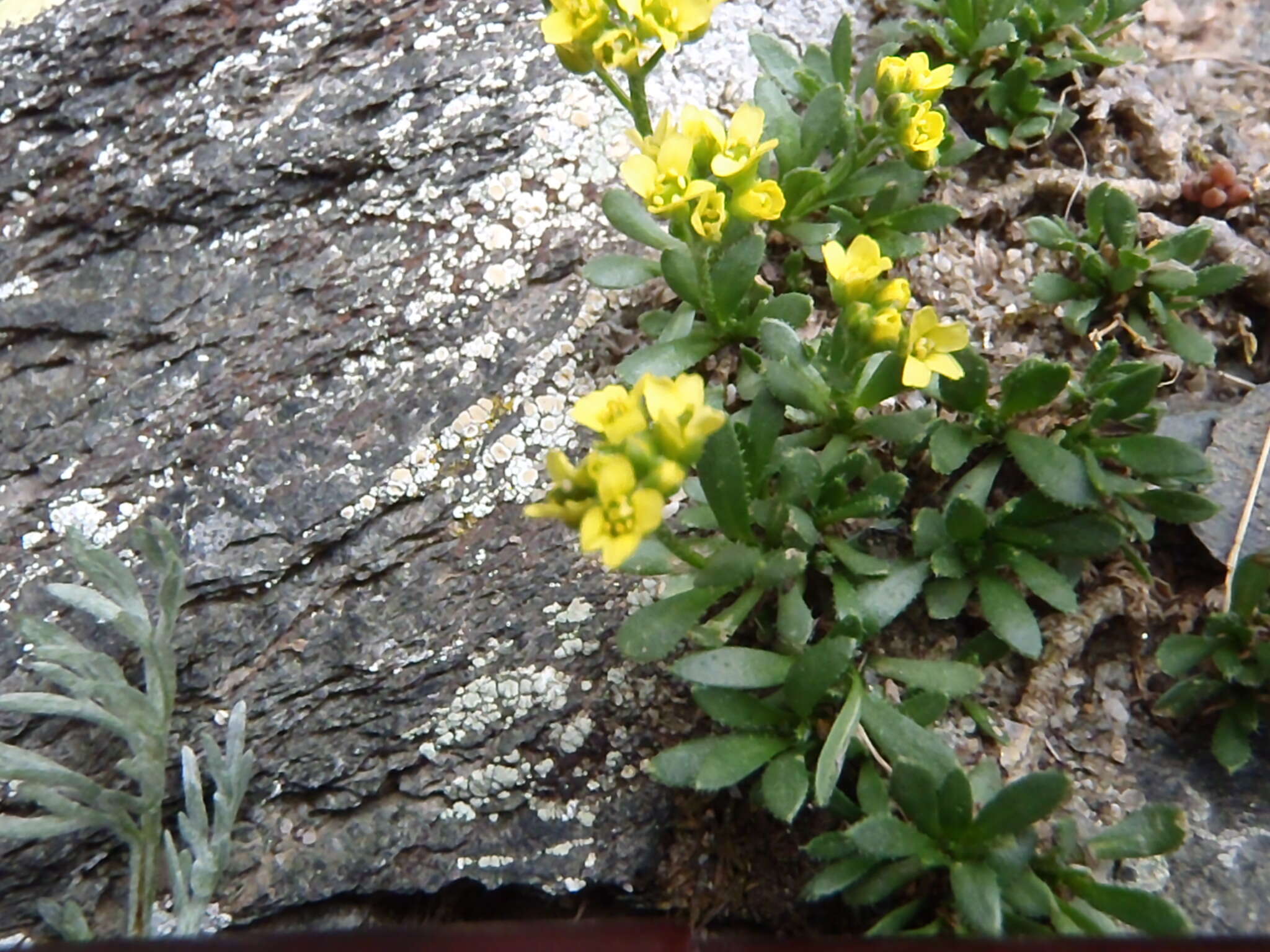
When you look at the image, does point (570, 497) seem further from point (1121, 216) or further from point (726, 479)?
point (1121, 216)

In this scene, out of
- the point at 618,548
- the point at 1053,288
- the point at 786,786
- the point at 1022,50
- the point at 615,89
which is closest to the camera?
the point at 618,548

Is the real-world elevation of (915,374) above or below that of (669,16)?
below

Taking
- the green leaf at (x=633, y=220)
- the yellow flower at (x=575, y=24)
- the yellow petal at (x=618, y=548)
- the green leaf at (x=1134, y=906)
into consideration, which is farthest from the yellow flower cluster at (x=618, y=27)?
the green leaf at (x=1134, y=906)

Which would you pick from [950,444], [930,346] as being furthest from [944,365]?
[950,444]

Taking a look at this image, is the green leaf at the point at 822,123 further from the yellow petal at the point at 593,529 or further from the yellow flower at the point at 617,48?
the yellow petal at the point at 593,529

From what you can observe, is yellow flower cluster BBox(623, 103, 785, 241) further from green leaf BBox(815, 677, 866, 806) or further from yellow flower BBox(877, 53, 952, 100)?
green leaf BBox(815, 677, 866, 806)
